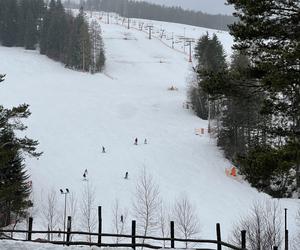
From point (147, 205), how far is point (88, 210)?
13.4 feet

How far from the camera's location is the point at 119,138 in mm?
56094

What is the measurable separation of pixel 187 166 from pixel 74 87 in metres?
42.0

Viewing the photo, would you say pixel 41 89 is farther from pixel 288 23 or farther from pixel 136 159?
pixel 288 23

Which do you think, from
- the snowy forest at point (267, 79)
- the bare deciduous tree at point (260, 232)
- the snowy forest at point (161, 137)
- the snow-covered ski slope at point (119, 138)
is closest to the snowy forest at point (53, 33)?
the snowy forest at point (161, 137)

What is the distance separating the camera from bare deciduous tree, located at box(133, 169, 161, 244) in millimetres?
29953

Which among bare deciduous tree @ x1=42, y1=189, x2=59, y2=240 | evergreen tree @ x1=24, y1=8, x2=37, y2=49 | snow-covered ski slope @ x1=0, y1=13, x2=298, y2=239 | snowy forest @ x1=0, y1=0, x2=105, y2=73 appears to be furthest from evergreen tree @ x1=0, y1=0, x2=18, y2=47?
bare deciduous tree @ x1=42, y1=189, x2=59, y2=240

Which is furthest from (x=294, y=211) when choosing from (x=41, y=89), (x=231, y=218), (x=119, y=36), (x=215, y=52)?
(x=119, y=36)

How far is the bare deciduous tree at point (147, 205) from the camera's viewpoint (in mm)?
29953

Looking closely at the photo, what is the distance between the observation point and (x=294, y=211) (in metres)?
36.7

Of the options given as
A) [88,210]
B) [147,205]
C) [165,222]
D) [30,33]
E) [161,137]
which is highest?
[30,33]

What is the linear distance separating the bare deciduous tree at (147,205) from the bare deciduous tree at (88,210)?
128 inches

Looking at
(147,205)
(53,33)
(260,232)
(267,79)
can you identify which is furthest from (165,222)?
(53,33)

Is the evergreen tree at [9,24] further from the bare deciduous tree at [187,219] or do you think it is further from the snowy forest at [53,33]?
the bare deciduous tree at [187,219]

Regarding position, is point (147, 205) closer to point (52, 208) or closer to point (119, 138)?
point (52, 208)
